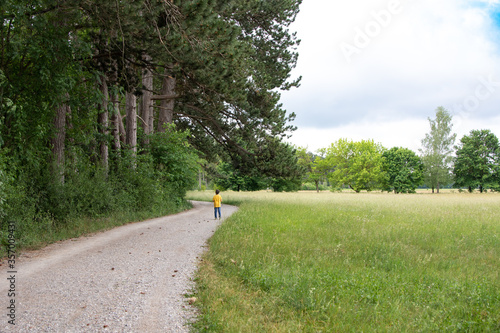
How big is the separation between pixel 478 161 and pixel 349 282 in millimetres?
57186

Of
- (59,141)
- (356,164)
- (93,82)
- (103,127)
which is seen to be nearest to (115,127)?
(103,127)

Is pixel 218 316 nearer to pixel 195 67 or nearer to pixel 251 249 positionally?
pixel 251 249

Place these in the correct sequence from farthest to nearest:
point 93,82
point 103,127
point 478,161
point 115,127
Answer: point 478,161, point 115,127, point 103,127, point 93,82

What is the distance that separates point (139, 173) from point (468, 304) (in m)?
13.8

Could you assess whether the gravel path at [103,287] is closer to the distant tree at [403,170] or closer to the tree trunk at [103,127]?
the tree trunk at [103,127]

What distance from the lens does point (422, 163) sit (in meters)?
55.5

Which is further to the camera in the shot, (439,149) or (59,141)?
(439,149)

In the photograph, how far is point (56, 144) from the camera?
1012cm

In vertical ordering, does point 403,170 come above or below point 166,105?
below

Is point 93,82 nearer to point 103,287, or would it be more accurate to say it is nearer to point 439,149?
point 103,287

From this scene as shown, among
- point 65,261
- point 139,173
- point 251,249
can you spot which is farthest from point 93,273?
point 139,173

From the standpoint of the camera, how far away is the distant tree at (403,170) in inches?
2215

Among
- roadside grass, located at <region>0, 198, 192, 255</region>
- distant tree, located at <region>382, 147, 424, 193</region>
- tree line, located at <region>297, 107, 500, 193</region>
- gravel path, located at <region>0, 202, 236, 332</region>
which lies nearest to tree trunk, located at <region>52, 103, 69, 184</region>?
roadside grass, located at <region>0, 198, 192, 255</region>

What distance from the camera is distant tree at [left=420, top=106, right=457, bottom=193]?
49625 millimetres
